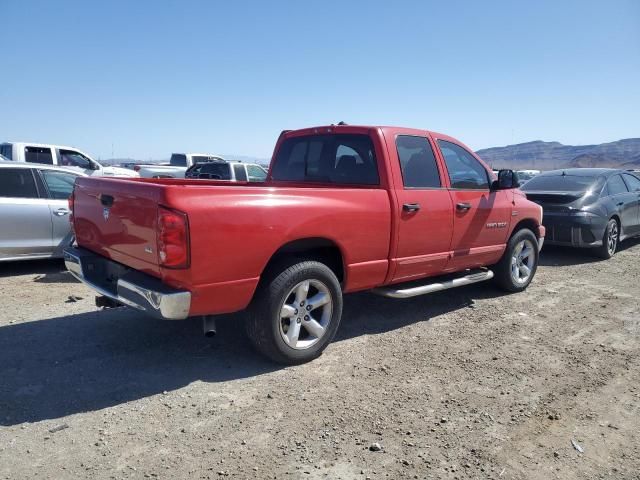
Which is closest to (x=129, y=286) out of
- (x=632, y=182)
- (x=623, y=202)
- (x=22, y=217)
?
(x=22, y=217)

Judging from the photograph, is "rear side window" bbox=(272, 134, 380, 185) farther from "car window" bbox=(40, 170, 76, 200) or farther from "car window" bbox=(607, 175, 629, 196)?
"car window" bbox=(607, 175, 629, 196)

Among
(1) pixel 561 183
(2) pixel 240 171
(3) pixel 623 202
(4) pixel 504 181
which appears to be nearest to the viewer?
(4) pixel 504 181

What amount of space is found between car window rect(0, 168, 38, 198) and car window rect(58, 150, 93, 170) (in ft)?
24.1

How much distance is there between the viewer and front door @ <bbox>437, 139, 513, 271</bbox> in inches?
207

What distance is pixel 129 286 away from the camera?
345cm

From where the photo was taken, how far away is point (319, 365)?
4062 mm

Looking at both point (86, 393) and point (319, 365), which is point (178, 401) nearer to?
point (86, 393)

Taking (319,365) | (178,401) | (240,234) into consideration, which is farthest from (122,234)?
(319,365)

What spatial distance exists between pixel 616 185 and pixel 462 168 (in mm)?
5973

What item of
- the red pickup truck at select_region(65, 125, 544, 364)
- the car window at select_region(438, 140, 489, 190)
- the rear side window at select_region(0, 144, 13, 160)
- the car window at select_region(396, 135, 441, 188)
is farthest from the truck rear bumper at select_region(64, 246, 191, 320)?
the rear side window at select_region(0, 144, 13, 160)

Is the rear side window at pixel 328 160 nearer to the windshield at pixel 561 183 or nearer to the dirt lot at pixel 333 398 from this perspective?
the dirt lot at pixel 333 398

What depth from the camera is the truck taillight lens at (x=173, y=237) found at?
3189mm

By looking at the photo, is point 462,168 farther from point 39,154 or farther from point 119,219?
point 39,154

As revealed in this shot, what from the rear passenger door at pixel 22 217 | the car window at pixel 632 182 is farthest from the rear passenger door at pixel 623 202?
the rear passenger door at pixel 22 217
